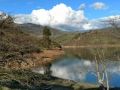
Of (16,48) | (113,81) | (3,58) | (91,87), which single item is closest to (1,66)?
(3,58)

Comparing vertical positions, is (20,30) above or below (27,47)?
above

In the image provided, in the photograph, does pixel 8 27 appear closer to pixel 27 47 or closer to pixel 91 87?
pixel 27 47

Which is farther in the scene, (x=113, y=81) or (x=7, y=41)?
(x=113, y=81)

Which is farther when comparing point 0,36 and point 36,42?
point 36,42

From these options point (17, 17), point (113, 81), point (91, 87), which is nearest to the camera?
point (17, 17)

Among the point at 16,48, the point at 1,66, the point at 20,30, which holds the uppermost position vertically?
the point at 20,30

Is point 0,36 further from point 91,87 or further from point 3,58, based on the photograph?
point 91,87

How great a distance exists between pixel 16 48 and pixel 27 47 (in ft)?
3.20

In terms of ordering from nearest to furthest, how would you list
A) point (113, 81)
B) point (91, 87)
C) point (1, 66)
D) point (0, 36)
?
point (0, 36) → point (1, 66) → point (91, 87) → point (113, 81)

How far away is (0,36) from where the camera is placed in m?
15.1

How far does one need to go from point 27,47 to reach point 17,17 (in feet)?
8.21

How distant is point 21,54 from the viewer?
16.6 meters

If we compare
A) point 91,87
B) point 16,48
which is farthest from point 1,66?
point 91,87

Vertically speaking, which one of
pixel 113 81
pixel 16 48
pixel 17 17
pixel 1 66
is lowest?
pixel 113 81
